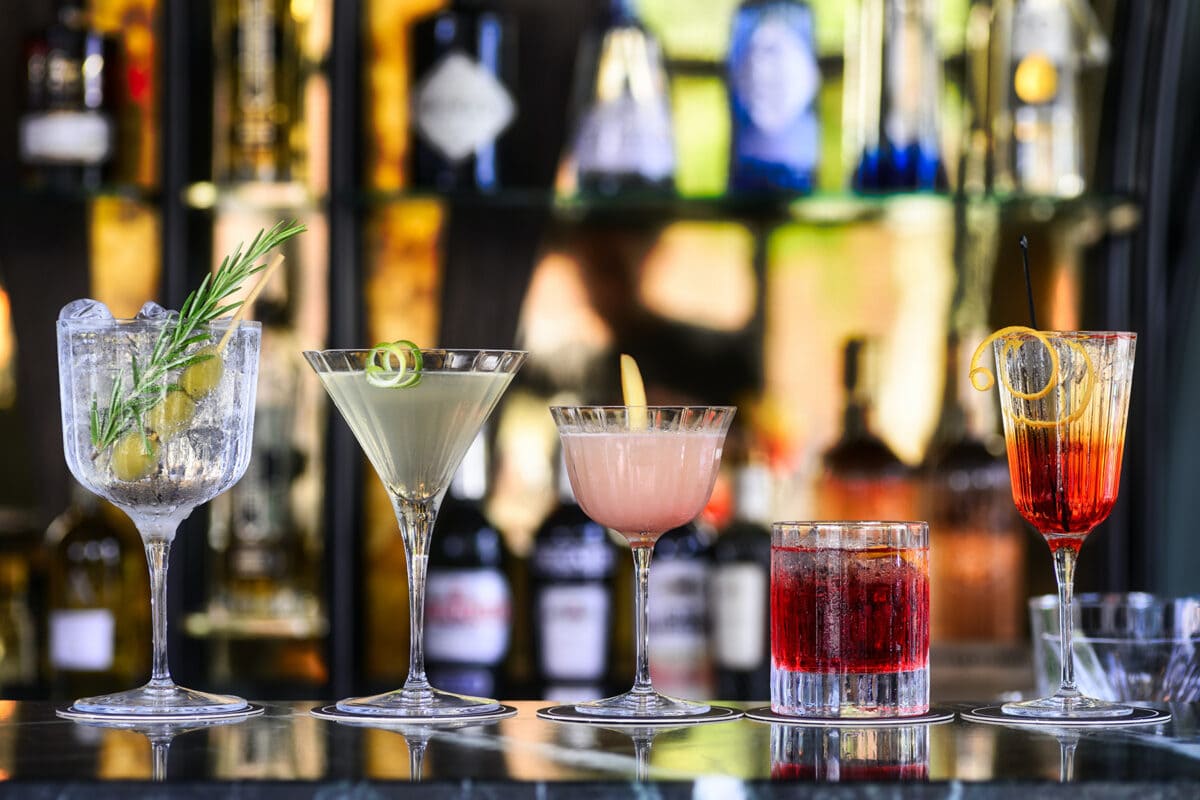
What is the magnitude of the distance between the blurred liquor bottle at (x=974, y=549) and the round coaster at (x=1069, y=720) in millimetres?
1065

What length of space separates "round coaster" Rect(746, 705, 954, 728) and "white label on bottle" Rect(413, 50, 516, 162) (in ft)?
3.99

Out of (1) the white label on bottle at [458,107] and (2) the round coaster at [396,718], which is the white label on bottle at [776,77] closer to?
(1) the white label on bottle at [458,107]

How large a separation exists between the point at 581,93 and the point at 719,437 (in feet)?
3.66

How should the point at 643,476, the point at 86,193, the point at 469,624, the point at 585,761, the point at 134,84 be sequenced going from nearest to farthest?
the point at 585,761 < the point at 643,476 < the point at 469,624 < the point at 86,193 < the point at 134,84

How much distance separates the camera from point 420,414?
1108 mm

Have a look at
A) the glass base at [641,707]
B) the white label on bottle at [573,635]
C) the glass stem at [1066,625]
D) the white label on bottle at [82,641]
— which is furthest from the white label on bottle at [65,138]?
the glass stem at [1066,625]

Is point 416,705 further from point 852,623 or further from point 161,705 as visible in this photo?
point 852,623

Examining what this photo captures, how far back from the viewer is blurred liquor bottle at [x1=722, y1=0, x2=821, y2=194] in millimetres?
2072

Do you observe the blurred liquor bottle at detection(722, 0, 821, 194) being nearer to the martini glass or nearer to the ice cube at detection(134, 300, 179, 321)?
the martini glass

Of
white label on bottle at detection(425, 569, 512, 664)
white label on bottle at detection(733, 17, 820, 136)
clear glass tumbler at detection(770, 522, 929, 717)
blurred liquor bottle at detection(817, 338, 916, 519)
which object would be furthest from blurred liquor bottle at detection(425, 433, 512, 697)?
clear glass tumbler at detection(770, 522, 929, 717)

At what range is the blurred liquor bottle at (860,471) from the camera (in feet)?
6.87

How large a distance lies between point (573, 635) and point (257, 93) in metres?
0.82

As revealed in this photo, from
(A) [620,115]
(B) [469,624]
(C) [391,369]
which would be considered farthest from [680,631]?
(C) [391,369]

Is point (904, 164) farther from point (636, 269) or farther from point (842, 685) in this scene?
point (842, 685)
